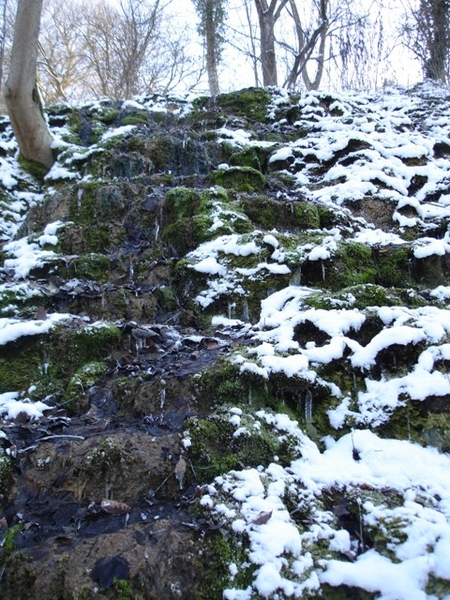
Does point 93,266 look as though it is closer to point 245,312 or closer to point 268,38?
point 245,312

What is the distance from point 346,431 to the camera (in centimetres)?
270

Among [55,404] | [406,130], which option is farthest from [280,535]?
[406,130]

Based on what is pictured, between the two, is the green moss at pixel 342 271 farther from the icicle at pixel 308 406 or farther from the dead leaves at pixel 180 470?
the dead leaves at pixel 180 470

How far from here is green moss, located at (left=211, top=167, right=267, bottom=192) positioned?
6336 mm

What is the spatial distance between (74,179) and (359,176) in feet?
14.7

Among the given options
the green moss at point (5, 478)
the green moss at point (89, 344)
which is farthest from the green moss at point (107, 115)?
the green moss at point (5, 478)

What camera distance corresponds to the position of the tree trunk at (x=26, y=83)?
261 inches

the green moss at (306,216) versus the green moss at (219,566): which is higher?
the green moss at (306,216)

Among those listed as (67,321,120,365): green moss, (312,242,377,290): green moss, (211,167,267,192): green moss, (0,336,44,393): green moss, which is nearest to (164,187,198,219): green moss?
(211,167,267,192): green moss

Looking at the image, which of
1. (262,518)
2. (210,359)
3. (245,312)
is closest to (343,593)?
(262,518)

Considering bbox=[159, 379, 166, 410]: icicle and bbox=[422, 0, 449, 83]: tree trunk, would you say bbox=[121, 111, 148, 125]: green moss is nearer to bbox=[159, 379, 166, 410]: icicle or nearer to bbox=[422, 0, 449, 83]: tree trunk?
bbox=[159, 379, 166, 410]: icicle

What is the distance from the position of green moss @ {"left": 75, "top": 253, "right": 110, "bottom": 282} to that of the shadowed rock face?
2 centimetres

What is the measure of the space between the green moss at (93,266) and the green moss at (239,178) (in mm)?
2312

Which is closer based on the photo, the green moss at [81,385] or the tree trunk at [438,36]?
the green moss at [81,385]
